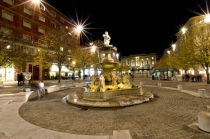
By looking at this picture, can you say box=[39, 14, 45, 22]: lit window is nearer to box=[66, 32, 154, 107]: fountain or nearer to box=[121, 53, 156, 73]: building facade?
box=[66, 32, 154, 107]: fountain

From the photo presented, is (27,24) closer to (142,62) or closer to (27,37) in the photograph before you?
(27,37)

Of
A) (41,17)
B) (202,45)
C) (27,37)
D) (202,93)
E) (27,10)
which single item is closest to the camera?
(202,93)

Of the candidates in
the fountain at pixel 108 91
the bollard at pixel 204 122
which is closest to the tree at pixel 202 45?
the fountain at pixel 108 91

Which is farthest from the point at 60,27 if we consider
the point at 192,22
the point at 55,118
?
the point at 192,22

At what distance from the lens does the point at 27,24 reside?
109 ft

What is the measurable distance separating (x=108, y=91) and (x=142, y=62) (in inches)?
4159

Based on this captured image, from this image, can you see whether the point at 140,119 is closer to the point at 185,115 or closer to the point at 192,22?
the point at 185,115

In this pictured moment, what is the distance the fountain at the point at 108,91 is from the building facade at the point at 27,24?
20.5m

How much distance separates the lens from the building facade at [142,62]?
105 meters

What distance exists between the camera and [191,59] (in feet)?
75.3

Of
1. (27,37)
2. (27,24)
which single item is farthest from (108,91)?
(27,24)

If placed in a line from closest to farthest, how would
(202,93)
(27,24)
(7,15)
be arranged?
(202,93), (7,15), (27,24)

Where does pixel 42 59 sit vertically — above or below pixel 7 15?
below

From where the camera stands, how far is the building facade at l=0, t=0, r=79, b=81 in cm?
2756
